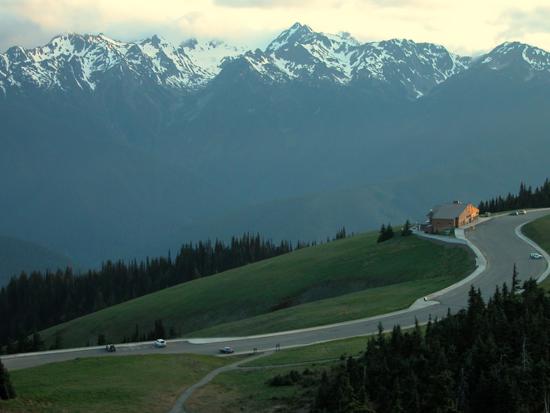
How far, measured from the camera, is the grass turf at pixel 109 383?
54.1 metres

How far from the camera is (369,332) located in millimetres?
79312

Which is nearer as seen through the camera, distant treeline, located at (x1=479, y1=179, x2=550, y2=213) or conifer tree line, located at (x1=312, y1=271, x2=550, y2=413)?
conifer tree line, located at (x1=312, y1=271, x2=550, y2=413)

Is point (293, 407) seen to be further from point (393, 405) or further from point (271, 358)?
point (271, 358)

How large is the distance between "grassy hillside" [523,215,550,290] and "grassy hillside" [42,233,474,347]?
12549 mm

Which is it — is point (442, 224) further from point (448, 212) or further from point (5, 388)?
point (5, 388)

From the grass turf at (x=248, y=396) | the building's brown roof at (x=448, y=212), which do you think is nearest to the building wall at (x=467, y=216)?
the building's brown roof at (x=448, y=212)

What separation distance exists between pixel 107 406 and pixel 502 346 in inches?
1003

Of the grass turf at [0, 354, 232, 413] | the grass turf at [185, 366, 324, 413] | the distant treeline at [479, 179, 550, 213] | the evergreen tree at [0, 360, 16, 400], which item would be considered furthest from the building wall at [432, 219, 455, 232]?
the evergreen tree at [0, 360, 16, 400]

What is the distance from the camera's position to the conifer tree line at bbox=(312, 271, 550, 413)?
1923 inches

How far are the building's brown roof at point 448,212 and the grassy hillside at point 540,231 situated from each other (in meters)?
12.4

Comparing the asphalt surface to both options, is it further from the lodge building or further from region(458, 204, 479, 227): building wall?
region(458, 204, 479, 227): building wall

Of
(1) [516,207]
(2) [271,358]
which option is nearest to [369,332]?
(2) [271,358]

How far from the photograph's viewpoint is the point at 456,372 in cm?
5138

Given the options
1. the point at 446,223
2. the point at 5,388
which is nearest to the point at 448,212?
the point at 446,223
